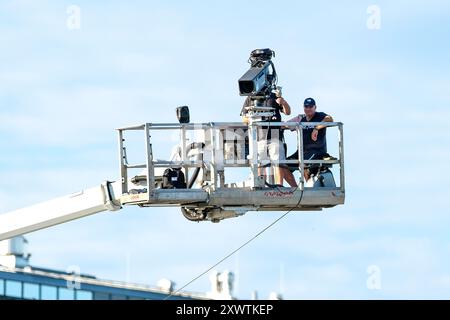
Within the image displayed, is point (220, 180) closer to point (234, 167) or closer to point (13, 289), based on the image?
point (234, 167)

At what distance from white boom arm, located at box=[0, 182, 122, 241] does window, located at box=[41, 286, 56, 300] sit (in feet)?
143

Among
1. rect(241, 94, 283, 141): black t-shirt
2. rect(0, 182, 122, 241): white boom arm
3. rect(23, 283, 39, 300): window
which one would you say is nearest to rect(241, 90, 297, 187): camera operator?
rect(241, 94, 283, 141): black t-shirt

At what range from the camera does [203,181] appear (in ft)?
96.3

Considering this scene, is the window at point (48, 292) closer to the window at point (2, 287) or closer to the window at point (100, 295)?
the window at point (2, 287)

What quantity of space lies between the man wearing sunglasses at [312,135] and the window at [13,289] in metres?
47.2

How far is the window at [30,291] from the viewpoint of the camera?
76.1 meters
